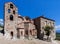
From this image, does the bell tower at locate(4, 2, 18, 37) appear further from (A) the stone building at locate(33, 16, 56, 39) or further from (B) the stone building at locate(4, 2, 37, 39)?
(A) the stone building at locate(33, 16, 56, 39)

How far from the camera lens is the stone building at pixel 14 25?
57.1 meters

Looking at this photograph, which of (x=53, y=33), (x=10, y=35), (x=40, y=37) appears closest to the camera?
(x=10, y=35)

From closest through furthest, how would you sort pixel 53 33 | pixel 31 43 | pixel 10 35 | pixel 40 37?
pixel 31 43, pixel 10 35, pixel 40 37, pixel 53 33

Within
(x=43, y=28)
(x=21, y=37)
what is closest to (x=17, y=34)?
(x=21, y=37)

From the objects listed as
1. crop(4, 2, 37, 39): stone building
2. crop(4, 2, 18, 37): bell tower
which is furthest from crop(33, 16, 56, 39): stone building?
crop(4, 2, 18, 37): bell tower

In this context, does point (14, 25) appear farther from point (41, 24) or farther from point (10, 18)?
point (41, 24)

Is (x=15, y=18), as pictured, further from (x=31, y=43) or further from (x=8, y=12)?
(x=31, y=43)

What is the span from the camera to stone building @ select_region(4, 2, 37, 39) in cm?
5709

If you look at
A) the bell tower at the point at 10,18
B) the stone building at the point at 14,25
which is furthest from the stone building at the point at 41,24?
the bell tower at the point at 10,18

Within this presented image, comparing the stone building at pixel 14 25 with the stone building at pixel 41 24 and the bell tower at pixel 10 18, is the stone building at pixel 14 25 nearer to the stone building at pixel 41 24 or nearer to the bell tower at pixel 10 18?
the bell tower at pixel 10 18

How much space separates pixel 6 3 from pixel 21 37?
13.2 m

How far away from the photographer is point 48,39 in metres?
57.4

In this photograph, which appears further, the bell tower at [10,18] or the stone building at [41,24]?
the stone building at [41,24]

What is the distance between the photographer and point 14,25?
5812 cm
